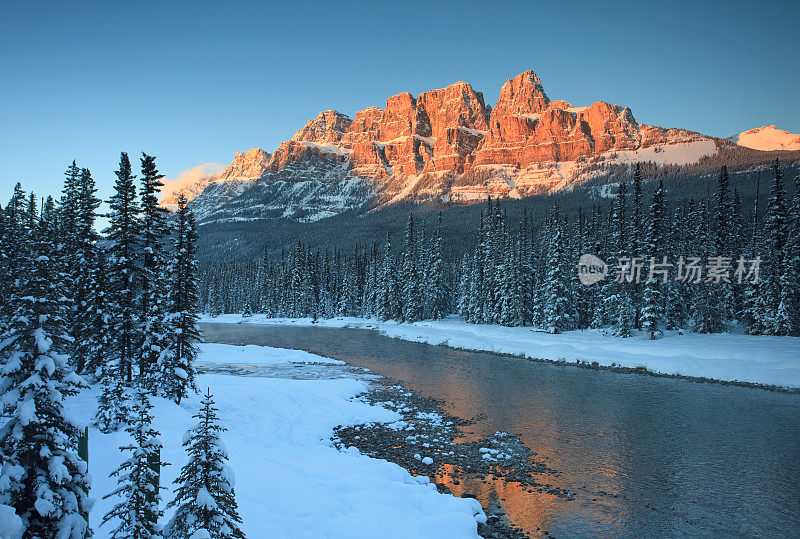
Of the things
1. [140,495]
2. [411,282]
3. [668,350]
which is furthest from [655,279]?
[140,495]

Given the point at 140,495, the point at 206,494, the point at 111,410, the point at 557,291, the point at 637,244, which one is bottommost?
the point at 111,410

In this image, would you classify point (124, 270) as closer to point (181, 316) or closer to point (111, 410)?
point (181, 316)

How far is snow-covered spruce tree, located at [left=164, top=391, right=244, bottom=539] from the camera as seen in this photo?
17.9ft

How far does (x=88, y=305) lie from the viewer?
26875mm

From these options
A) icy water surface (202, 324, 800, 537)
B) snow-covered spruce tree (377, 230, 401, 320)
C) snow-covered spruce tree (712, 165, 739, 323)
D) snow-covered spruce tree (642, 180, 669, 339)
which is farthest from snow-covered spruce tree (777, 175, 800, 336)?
snow-covered spruce tree (377, 230, 401, 320)

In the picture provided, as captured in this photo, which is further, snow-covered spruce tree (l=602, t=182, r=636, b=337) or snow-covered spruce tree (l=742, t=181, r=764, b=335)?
snow-covered spruce tree (l=602, t=182, r=636, b=337)

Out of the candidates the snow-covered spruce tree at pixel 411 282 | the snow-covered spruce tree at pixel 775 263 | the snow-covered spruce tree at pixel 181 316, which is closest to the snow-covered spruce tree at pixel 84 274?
the snow-covered spruce tree at pixel 181 316

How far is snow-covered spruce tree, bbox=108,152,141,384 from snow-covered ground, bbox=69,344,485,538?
12.7 feet

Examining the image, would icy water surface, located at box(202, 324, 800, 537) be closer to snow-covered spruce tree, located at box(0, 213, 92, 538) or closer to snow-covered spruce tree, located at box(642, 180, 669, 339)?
→ snow-covered spruce tree, located at box(0, 213, 92, 538)

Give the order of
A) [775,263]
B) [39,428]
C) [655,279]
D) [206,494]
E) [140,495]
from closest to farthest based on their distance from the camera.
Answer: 1. [206,494]
2. [140,495]
3. [39,428]
4. [775,263]
5. [655,279]

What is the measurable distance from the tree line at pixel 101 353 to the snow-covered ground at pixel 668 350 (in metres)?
33.6

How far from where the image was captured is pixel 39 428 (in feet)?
20.1

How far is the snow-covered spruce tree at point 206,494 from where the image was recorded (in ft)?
17.9

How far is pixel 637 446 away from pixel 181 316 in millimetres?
26251
